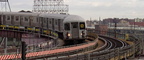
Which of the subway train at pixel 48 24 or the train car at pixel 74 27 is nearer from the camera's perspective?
the train car at pixel 74 27

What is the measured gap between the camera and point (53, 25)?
30.2m

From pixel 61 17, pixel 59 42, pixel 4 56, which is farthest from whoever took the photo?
pixel 61 17

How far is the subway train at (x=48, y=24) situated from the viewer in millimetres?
26422

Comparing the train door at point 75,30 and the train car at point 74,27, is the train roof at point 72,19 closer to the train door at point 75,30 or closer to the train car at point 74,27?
the train car at point 74,27

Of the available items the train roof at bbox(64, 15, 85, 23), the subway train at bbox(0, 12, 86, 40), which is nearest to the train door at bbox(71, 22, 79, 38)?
the subway train at bbox(0, 12, 86, 40)

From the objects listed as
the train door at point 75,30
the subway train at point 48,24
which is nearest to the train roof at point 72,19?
the subway train at point 48,24

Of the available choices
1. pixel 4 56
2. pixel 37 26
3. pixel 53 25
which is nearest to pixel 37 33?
pixel 37 26

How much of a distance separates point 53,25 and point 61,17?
3007 mm

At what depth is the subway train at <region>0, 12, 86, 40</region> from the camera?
26422 millimetres

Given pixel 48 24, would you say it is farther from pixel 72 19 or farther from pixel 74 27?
pixel 74 27

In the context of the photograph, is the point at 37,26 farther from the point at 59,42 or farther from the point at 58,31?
the point at 59,42

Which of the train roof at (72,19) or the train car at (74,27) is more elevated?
the train roof at (72,19)

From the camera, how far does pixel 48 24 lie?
32562 mm

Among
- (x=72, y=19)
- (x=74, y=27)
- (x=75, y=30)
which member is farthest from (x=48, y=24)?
(x=75, y=30)
